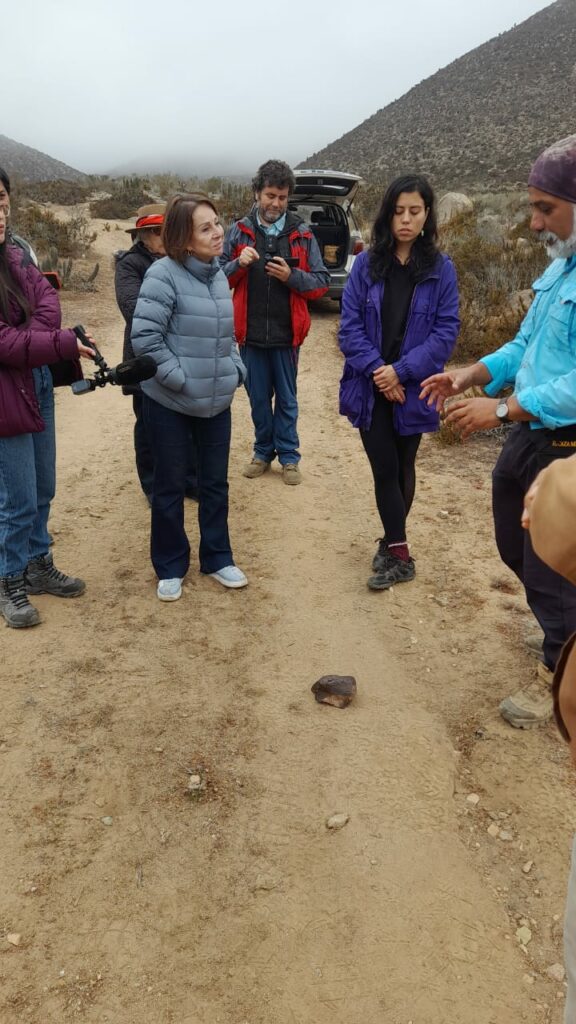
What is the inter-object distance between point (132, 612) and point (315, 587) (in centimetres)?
99

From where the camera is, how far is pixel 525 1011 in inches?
71.1

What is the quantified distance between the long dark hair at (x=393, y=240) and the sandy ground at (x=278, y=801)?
A: 5.43 ft

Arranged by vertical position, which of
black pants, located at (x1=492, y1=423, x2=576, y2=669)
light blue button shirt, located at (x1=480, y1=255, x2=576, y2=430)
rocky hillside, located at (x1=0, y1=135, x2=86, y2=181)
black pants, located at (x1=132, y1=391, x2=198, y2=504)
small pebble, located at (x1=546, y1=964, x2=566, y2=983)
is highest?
rocky hillside, located at (x1=0, y1=135, x2=86, y2=181)

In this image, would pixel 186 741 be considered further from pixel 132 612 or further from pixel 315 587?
pixel 315 587

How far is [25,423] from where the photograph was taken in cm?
309

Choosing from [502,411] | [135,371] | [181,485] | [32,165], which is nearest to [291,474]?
[181,485]

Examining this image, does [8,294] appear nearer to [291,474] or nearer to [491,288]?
[291,474]

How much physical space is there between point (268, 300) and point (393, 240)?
1.60 metres

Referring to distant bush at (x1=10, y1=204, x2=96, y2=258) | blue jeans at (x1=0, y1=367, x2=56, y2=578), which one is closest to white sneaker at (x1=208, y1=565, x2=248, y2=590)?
blue jeans at (x1=0, y1=367, x2=56, y2=578)

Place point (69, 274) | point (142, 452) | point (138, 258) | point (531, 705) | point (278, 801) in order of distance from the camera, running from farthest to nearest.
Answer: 1. point (69, 274)
2. point (142, 452)
3. point (138, 258)
4. point (531, 705)
5. point (278, 801)

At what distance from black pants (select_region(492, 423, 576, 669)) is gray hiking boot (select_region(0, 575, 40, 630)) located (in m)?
2.19

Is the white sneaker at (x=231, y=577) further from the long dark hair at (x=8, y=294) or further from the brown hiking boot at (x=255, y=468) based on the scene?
the long dark hair at (x=8, y=294)

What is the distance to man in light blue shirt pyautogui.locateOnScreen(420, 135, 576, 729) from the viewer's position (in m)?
2.27

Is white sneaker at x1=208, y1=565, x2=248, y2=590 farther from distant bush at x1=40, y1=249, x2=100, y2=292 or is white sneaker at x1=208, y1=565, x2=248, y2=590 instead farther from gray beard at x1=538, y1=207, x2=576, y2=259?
distant bush at x1=40, y1=249, x2=100, y2=292
